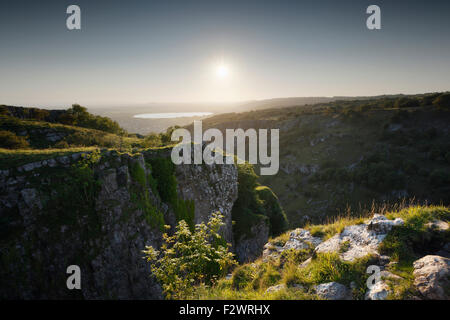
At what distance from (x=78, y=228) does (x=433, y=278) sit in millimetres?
12453

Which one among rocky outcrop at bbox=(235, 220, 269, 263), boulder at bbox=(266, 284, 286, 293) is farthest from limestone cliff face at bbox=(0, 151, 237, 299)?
rocky outcrop at bbox=(235, 220, 269, 263)

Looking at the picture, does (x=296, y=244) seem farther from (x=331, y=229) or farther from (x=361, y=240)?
(x=361, y=240)

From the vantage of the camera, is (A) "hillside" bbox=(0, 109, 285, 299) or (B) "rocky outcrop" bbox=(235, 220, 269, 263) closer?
(A) "hillside" bbox=(0, 109, 285, 299)

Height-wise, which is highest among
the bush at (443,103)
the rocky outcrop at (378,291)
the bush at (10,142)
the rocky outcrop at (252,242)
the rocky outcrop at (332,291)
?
the bush at (443,103)

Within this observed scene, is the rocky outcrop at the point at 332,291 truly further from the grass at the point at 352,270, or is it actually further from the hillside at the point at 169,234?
the grass at the point at 352,270

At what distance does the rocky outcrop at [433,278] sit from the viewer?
150 inches

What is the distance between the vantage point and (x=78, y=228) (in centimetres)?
932

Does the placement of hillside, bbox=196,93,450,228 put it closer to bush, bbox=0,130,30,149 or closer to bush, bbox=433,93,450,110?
bush, bbox=433,93,450,110

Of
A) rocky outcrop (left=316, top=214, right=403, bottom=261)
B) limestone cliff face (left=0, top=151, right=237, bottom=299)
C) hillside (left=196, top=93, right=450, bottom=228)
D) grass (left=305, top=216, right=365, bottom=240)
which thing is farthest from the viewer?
hillside (left=196, top=93, right=450, bottom=228)

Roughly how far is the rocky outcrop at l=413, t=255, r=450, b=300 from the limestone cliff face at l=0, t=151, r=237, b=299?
10.4 m

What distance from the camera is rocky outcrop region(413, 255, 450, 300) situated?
380 cm

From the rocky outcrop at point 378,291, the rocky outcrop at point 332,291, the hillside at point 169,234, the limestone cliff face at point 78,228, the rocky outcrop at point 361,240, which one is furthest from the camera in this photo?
the limestone cliff face at point 78,228

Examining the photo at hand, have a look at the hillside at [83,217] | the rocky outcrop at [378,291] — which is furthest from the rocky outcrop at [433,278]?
the hillside at [83,217]

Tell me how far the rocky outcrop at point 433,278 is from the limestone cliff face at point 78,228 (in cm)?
1037
